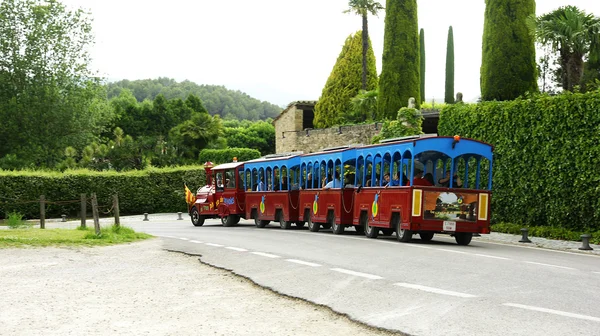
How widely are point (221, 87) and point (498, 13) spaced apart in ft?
540

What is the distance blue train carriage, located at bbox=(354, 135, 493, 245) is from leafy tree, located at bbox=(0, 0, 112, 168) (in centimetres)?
4460

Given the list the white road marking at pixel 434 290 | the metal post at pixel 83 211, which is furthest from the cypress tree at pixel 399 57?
the white road marking at pixel 434 290

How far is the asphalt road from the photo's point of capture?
8.86 m

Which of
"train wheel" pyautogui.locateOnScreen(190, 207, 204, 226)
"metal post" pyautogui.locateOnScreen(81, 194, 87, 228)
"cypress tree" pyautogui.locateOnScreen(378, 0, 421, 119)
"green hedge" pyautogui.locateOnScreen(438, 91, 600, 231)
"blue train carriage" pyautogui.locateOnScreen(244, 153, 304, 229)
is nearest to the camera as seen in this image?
"green hedge" pyautogui.locateOnScreen(438, 91, 600, 231)

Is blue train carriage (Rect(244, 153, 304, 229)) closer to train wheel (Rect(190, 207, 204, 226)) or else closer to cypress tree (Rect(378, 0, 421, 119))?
train wheel (Rect(190, 207, 204, 226))

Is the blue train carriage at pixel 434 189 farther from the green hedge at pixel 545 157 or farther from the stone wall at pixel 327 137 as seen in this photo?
the stone wall at pixel 327 137

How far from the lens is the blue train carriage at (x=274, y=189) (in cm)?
2991

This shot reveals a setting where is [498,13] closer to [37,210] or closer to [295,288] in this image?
[295,288]

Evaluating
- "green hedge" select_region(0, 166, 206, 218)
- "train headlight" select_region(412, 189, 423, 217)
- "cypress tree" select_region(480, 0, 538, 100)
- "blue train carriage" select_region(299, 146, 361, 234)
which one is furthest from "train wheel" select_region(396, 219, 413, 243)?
"green hedge" select_region(0, 166, 206, 218)

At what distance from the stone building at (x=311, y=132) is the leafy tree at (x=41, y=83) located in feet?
53.1

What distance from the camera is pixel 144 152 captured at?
7825 centimetres

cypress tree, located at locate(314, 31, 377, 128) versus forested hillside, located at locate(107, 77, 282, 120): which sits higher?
forested hillside, located at locate(107, 77, 282, 120)

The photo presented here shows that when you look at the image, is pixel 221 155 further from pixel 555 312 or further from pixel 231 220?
pixel 555 312

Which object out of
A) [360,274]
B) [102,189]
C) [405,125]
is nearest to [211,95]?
[102,189]
